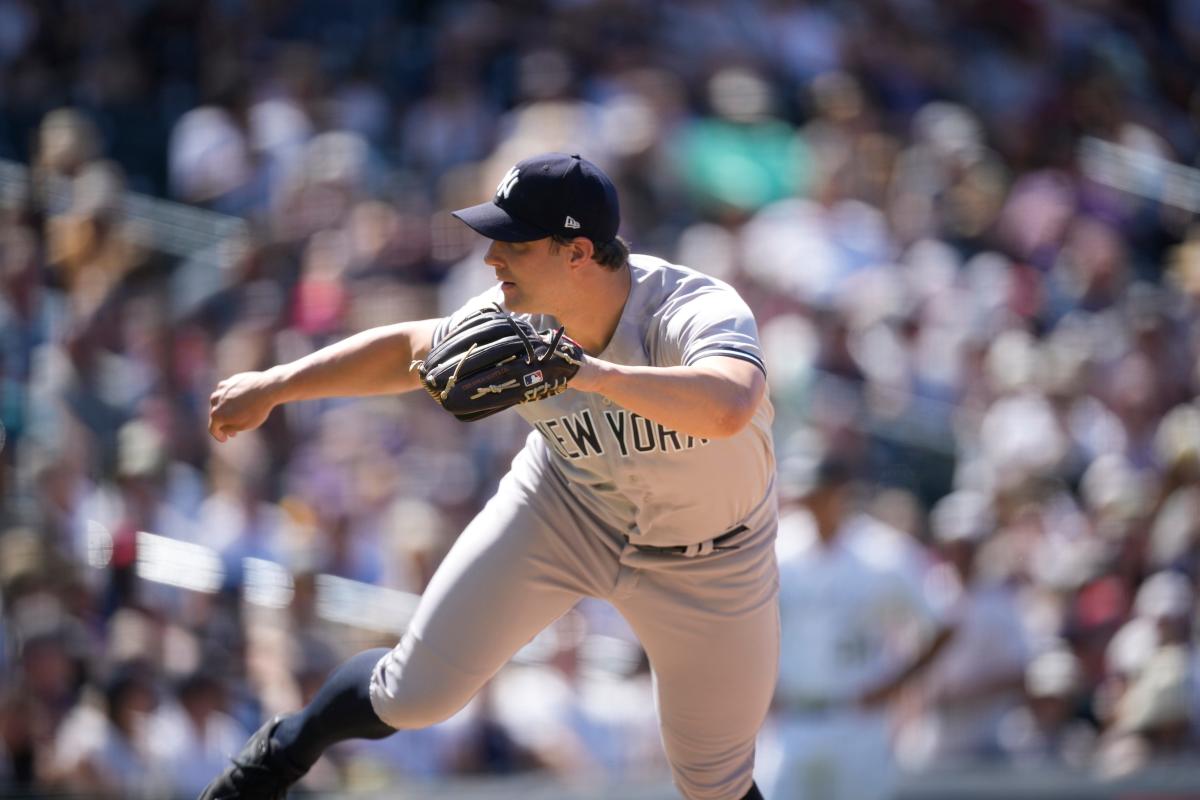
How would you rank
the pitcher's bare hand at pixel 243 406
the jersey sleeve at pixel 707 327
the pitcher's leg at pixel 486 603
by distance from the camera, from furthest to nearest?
the pitcher's leg at pixel 486 603 < the pitcher's bare hand at pixel 243 406 < the jersey sleeve at pixel 707 327

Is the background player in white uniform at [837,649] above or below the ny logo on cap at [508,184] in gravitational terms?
below

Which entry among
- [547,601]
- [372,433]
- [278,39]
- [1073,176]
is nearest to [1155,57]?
[1073,176]

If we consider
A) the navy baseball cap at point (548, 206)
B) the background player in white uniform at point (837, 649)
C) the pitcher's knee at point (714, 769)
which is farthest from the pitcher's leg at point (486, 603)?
the background player in white uniform at point (837, 649)

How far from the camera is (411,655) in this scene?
13.0 ft

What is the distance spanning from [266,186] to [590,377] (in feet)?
20.3

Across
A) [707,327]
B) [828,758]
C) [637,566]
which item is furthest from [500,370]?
[828,758]

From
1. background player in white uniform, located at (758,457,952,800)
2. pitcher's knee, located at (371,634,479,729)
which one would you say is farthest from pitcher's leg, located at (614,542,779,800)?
background player in white uniform, located at (758,457,952,800)

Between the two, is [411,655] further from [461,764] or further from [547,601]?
[461,764]

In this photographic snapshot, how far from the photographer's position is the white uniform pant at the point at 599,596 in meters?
3.92

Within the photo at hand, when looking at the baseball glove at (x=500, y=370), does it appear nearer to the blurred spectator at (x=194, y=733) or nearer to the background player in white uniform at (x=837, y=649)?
the background player in white uniform at (x=837, y=649)

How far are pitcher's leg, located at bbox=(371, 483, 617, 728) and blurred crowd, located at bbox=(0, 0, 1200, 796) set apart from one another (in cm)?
250

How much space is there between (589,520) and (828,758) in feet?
8.13

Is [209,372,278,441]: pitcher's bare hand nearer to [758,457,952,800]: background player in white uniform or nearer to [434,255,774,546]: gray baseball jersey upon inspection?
[434,255,774,546]: gray baseball jersey

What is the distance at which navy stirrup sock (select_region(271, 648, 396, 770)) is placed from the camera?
13.3ft
